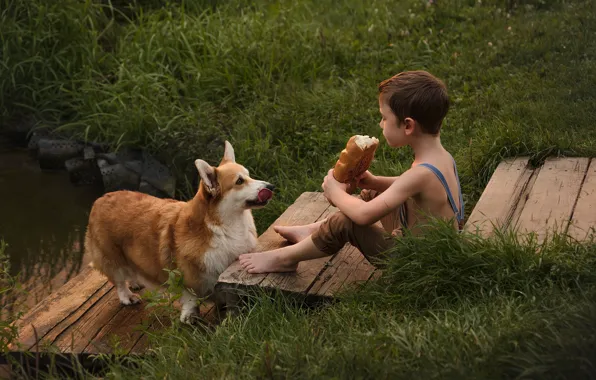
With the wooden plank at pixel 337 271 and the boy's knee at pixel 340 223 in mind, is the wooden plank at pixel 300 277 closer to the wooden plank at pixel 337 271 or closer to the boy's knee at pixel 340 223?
the wooden plank at pixel 337 271

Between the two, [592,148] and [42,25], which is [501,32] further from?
[42,25]

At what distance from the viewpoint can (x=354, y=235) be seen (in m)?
4.50

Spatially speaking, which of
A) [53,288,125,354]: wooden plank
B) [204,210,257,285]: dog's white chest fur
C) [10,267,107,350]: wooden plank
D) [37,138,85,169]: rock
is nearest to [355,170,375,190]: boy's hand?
[204,210,257,285]: dog's white chest fur

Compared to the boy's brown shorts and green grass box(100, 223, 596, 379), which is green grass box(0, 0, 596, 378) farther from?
the boy's brown shorts

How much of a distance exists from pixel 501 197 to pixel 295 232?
128cm

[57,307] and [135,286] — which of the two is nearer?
[57,307]

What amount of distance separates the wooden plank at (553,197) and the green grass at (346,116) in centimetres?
25

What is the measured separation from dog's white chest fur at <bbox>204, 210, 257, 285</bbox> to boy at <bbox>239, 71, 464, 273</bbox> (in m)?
0.24

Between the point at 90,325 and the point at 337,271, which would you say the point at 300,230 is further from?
the point at 90,325

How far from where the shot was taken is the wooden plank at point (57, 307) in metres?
5.10

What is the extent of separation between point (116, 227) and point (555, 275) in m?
2.72

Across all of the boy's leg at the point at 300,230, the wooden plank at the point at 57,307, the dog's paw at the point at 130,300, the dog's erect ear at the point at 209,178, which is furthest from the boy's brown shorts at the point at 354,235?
the wooden plank at the point at 57,307

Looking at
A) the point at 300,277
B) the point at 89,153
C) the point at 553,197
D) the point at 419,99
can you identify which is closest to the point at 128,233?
the point at 300,277

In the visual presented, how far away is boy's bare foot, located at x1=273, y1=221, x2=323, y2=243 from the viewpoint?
5102 mm
